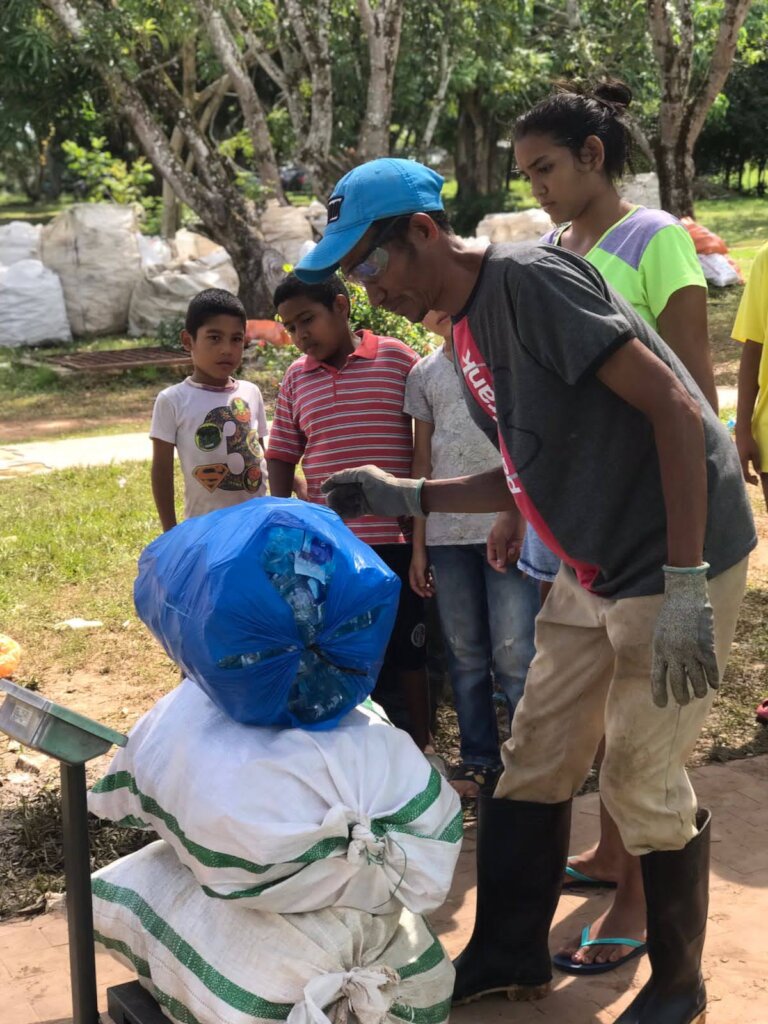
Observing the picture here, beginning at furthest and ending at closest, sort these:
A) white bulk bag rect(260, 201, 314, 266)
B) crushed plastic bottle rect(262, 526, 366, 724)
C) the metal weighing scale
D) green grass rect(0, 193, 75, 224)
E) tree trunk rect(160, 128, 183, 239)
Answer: green grass rect(0, 193, 75, 224) → tree trunk rect(160, 128, 183, 239) → white bulk bag rect(260, 201, 314, 266) → crushed plastic bottle rect(262, 526, 366, 724) → the metal weighing scale

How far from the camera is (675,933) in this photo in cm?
258

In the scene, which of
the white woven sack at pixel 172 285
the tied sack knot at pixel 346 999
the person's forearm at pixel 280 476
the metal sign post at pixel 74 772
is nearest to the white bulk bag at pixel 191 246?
the white woven sack at pixel 172 285

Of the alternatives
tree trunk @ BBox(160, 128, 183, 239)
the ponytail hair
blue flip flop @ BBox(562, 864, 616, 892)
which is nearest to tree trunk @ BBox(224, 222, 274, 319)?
tree trunk @ BBox(160, 128, 183, 239)

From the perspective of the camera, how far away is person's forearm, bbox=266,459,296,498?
13.0 ft

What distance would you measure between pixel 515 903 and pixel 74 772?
1.08 meters

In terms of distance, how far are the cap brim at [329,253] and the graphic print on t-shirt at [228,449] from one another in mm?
1639

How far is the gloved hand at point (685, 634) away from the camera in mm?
2311

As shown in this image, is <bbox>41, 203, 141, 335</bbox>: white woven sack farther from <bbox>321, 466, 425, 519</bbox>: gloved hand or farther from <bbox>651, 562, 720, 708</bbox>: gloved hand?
<bbox>651, 562, 720, 708</bbox>: gloved hand

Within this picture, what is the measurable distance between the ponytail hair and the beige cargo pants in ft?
3.63

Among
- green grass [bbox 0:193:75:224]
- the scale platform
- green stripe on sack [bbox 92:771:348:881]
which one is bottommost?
green grass [bbox 0:193:75:224]

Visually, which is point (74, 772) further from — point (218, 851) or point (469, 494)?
point (469, 494)

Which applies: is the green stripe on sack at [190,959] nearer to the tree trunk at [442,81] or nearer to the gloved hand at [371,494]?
the gloved hand at [371,494]

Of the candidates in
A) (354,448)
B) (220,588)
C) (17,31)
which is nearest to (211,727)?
(220,588)

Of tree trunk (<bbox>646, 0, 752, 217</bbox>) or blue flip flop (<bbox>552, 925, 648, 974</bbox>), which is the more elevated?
tree trunk (<bbox>646, 0, 752, 217</bbox>)
